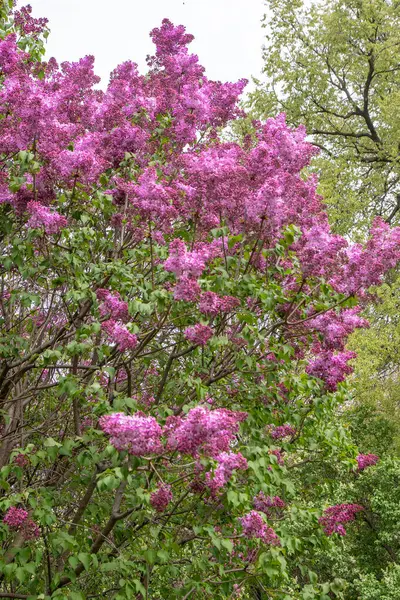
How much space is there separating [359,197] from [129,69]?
650 inches

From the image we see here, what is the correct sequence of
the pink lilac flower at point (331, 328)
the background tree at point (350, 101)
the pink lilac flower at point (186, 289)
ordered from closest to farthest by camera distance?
the pink lilac flower at point (186, 289)
the pink lilac flower at point (331, 328)
the background tree at point (350, 101)

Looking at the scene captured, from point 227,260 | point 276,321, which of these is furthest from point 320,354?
point 227,260

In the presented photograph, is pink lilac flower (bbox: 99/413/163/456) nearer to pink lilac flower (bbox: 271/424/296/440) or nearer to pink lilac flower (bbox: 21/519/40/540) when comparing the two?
pink lilac flower (bbox: 21/519/40/540)

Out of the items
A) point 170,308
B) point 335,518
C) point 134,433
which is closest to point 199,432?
point 134,433

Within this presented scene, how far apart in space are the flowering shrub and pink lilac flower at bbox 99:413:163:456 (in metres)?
0.40

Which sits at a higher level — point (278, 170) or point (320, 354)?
point (278, 170)

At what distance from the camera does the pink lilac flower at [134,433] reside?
3.42 metres

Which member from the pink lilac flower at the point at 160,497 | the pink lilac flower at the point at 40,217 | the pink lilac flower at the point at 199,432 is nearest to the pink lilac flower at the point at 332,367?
the pink lilac flower at the point at 160,497

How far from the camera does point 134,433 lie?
344cm

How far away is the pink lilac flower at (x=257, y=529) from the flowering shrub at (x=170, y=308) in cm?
2

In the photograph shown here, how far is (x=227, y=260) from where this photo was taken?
5094 millimetres

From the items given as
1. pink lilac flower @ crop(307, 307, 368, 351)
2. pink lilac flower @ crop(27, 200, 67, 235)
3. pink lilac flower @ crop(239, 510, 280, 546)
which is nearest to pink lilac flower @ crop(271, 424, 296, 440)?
pink lilac flower @ crop(307, 307, 368, 351)

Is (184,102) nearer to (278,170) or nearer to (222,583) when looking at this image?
(278,170)

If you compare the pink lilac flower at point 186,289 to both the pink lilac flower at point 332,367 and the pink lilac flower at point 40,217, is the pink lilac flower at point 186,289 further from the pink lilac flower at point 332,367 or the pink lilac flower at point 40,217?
the pink lilac flower at point 332,367
